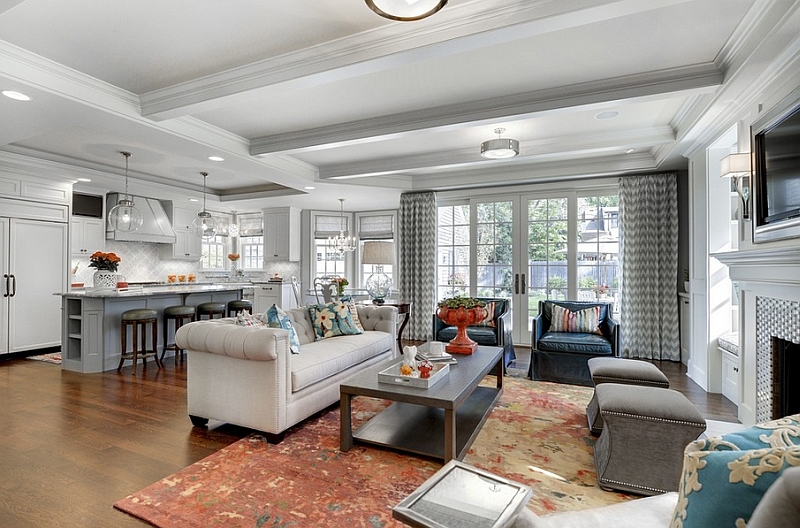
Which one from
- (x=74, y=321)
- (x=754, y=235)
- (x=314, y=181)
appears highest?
(x=314, y=181)

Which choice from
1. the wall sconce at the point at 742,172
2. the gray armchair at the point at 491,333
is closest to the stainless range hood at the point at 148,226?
the gray armchair at the point at 491,333

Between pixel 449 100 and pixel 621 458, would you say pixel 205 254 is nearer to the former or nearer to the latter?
pixel 449 100

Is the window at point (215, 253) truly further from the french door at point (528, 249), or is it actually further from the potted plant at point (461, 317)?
the potted plant at point (461, 317)

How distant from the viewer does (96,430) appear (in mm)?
3006

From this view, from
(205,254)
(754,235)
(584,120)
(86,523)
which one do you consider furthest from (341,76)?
(205,254)

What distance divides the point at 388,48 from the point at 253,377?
2.32 meters

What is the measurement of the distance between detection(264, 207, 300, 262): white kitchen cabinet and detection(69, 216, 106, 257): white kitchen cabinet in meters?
2.80

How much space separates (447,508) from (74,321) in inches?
225

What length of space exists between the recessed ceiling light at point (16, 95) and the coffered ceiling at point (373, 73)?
6 centimetres

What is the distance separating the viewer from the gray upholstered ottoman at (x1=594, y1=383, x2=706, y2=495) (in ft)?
6.94

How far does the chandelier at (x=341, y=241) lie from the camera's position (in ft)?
26.1

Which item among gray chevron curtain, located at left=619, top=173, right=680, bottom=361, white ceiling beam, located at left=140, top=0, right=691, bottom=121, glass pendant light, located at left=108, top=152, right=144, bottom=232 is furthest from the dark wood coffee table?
glass pendant light, located at left=108, top=152, right=144, bottom=232

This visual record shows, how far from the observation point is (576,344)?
4.23 meters

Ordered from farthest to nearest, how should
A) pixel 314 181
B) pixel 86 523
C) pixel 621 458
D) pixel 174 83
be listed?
pixel 314 181 → pixel 174 83 → pixel 621 458 → pixel 86 523
